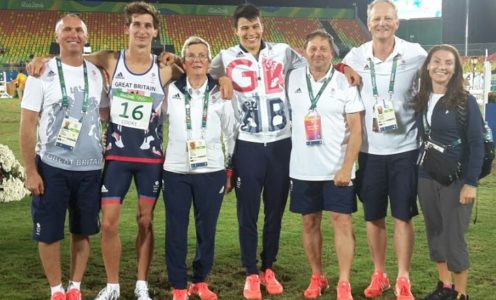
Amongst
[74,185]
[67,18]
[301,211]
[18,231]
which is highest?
[67,18]

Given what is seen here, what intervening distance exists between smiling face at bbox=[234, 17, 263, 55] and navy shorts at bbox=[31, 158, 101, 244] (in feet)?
3.99

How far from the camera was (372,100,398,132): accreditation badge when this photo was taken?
3.55 meters

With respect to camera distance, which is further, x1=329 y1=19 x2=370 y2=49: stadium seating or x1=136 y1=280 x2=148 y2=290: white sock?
x1=329 y1=19 x2=370 y2=49: stadium seating

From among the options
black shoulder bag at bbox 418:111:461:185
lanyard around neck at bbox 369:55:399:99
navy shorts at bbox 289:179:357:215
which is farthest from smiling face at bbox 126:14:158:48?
black shoulder bag at bbox 418:111:461:185

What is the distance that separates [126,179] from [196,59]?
82 cm

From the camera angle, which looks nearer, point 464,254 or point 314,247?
point 464,254

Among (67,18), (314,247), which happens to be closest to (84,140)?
(67,18)

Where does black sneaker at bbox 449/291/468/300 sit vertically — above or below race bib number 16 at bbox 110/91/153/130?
below

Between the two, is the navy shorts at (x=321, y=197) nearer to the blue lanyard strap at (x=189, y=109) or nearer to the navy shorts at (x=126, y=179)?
the blue lanyard strap at (x=189, y=109)

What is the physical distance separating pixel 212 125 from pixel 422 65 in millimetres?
1325

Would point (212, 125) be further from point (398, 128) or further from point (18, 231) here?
point (18, 231)

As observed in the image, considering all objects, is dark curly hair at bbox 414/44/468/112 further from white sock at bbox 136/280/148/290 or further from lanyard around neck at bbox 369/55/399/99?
white sock at bbox 136/280/148/290

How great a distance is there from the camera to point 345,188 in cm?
355

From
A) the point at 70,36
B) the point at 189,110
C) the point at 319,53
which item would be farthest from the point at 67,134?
the point at 319,53
